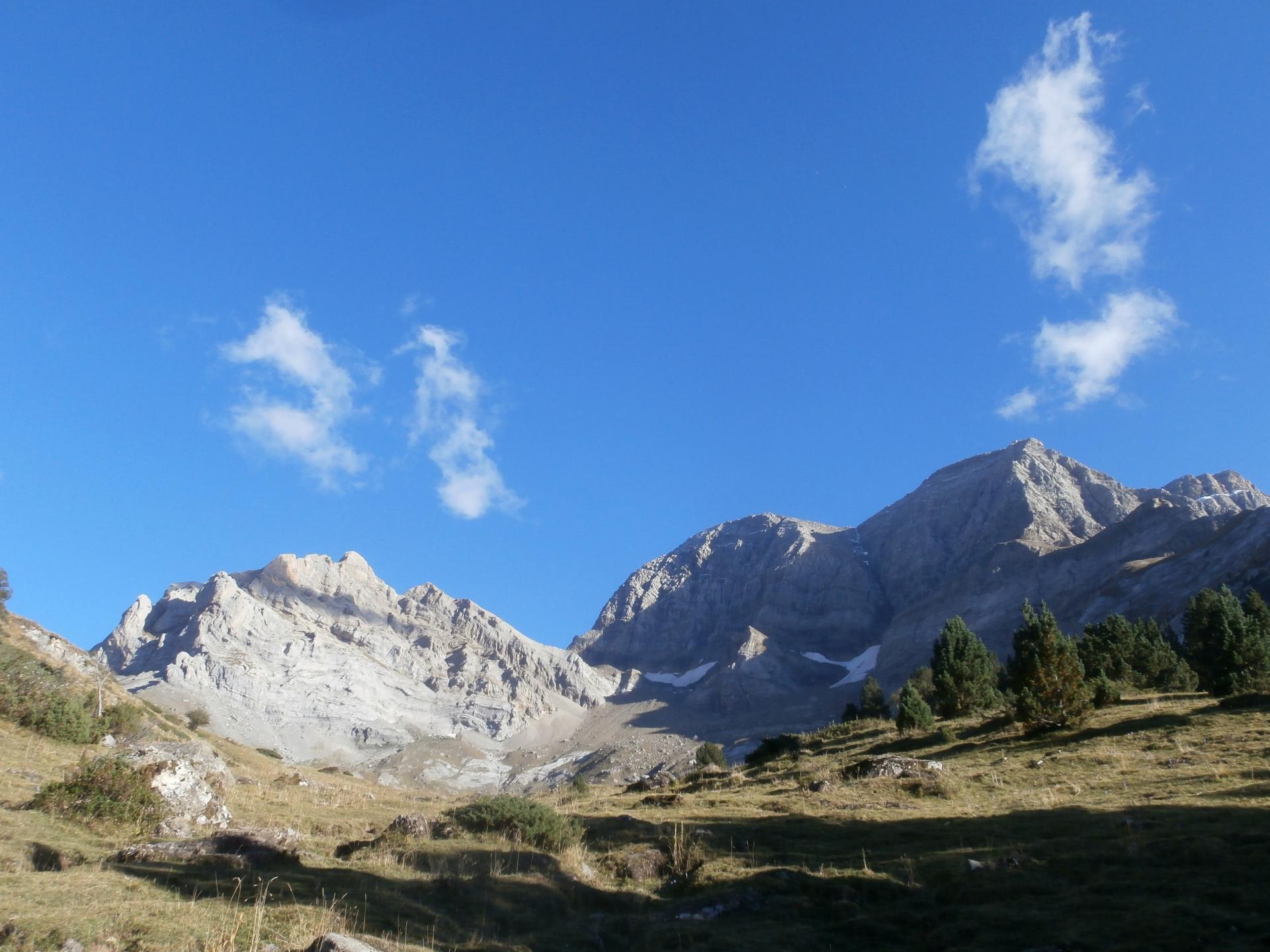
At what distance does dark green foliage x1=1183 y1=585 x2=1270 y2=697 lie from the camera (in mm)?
31578

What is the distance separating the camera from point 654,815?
2097 centimetres

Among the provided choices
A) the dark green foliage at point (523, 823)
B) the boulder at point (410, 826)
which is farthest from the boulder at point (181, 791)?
the dark green foliage at point (523, 823)

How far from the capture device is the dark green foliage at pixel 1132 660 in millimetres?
44750

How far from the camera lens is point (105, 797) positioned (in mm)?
13688

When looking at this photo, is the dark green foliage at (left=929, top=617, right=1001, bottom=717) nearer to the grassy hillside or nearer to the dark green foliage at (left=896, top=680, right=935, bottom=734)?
the dark green foliage at (left=896, top=680, right=935, bottom=734)

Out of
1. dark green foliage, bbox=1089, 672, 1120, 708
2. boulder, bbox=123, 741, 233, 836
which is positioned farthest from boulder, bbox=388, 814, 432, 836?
dark green foliage, bbox=1089, 672, 1120, 708

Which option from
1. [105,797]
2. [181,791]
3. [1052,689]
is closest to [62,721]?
[181,791]

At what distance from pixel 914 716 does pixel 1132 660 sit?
87.6 feet

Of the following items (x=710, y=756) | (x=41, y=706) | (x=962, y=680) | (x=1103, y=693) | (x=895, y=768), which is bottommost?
(x=895, y=768)

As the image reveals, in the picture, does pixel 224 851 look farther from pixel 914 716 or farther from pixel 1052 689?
pixel 914 716

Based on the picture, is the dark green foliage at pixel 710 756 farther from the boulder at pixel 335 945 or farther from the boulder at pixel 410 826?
the boulder at pixel 335 945

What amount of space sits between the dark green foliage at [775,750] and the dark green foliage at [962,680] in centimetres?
855

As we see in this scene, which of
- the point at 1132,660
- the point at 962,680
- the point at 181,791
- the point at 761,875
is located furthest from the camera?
the point at 1132,660

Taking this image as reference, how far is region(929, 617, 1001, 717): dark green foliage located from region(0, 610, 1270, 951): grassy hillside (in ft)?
60.7
